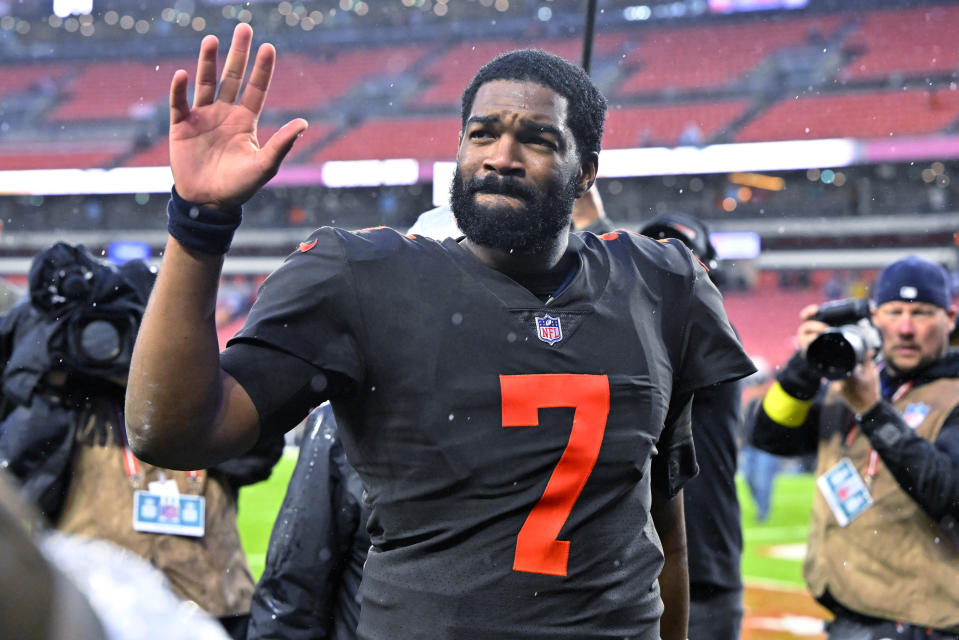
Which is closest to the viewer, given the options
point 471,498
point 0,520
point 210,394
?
point 0,520

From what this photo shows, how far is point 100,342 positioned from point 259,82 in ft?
5.17

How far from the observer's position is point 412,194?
25.7 m

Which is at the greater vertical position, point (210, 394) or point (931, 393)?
point (210, 394)

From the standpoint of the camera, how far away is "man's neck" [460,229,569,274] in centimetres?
174

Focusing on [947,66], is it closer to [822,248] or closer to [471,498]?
[822,248]

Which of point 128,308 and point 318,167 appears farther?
point 318,167

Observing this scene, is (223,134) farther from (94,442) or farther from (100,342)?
(94,442)

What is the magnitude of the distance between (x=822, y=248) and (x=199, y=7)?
57.3 feet

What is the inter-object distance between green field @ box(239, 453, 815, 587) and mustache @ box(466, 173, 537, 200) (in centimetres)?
555

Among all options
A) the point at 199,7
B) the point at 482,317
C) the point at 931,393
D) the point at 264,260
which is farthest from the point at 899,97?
the point at 482,317

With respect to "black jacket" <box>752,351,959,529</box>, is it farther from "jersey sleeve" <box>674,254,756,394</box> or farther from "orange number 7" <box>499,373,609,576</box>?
"orange number 7" <box>499,373,609,576</box>

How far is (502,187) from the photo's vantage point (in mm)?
1725

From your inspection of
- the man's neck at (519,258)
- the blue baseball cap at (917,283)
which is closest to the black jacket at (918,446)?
the blue baseball cap at (917,283)

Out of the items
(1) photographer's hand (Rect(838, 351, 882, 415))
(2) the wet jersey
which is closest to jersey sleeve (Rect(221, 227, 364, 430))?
(2) the wet jersey
